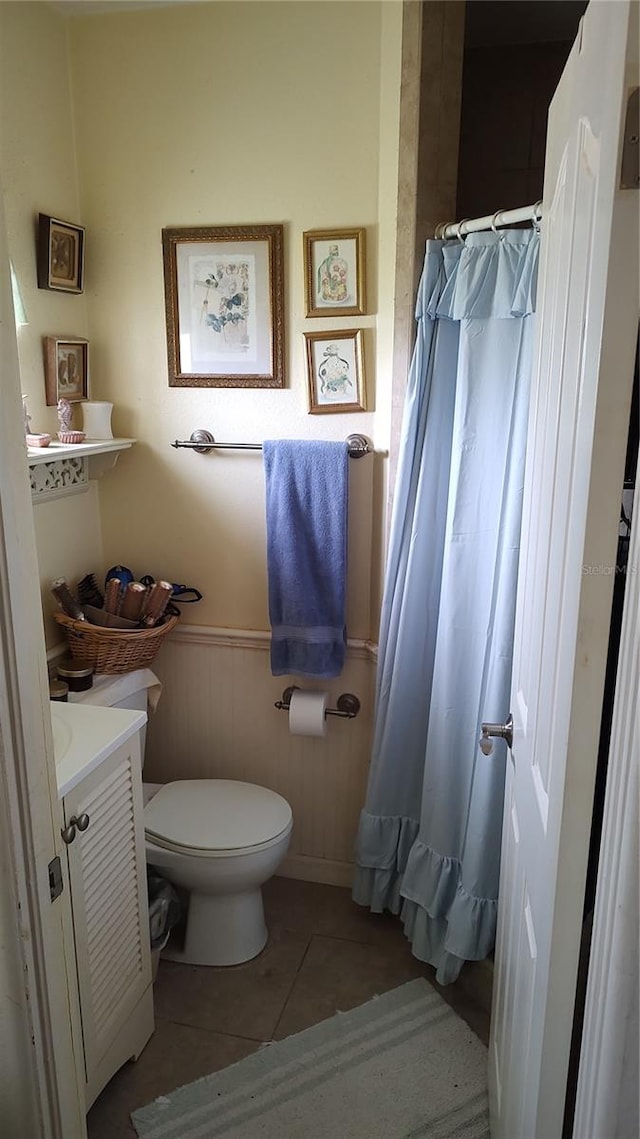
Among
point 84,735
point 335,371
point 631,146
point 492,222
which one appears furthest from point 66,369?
point 631,146

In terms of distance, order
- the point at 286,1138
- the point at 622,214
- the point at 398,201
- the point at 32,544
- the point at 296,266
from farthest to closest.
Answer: the point at 296,266
the point at 398,201
the point at 286,1138
the point at 32,544
the point at 622,214

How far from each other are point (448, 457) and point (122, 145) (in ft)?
4.09

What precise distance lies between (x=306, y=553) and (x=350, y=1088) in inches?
50.7

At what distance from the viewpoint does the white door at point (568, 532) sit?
2.64 feet

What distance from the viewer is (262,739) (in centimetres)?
250

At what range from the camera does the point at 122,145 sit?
2219mm

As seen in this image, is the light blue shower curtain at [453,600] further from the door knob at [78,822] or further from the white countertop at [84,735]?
the door knob at [78,822]

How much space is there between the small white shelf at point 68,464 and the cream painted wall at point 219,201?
8cm

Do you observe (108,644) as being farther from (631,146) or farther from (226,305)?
(631,146)

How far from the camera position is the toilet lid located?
208 cm

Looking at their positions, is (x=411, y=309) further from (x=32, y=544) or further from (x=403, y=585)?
(x=32, y=544)

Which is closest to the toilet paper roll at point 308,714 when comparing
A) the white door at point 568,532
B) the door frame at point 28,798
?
the white door at point 568,532

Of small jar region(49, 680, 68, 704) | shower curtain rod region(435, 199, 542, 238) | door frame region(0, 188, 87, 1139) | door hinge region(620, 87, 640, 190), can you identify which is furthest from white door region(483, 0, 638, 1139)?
small jar region(49, 680, 68, 704)

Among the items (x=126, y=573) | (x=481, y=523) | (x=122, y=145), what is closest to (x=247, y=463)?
(x=126, y=573)
